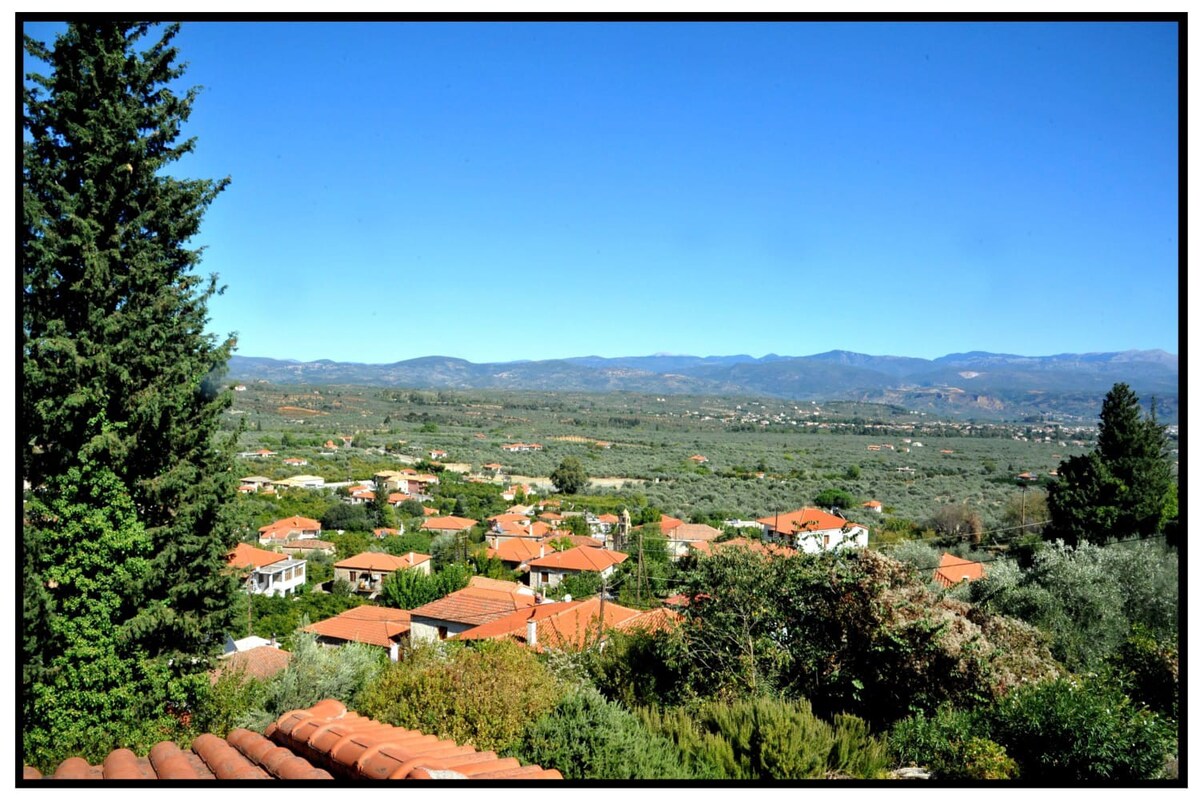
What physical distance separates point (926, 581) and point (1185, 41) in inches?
216

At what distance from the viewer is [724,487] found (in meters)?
41.2

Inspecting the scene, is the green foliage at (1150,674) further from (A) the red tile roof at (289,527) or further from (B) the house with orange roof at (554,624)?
(A) the red tile roof at (289,527)

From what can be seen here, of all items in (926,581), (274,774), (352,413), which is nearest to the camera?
(274,774)

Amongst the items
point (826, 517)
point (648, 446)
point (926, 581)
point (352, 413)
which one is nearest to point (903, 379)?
Answer: point (648, 446)

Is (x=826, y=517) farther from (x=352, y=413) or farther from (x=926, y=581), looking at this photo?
(x=352, y=413)

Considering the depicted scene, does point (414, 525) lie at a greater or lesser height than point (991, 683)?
lesser

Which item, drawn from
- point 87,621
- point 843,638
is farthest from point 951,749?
point 87,621

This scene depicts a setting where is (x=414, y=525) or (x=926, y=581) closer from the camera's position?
(x=926, y=581)

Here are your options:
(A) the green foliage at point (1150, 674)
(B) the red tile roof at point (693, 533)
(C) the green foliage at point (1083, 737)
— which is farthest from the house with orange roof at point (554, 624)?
(B) the red tile roof at point (693, 533)

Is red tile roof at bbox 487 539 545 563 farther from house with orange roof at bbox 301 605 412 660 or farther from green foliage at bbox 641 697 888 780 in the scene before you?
green foliage at bbox 641 697 888 780

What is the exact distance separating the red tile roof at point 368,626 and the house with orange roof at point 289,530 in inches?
479

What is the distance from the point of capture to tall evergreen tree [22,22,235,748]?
5.50 metres

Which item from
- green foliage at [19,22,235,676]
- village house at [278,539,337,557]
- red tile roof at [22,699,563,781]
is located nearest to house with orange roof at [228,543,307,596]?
village house at [278,539,337,557]
